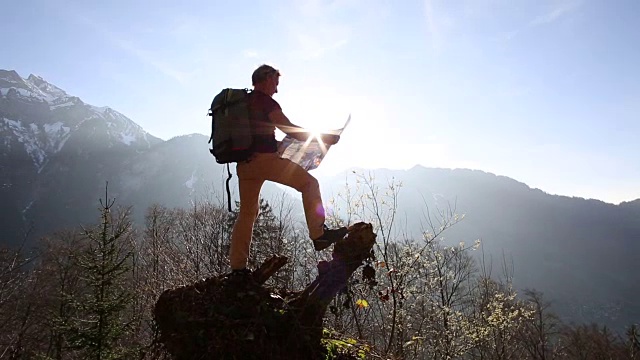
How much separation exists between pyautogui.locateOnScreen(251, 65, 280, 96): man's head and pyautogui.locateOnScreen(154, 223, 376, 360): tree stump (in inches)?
49.5

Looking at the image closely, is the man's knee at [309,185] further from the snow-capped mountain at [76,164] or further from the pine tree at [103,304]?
the snow-capped mountain at [76,164]

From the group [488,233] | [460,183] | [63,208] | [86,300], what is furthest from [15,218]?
[460,183]

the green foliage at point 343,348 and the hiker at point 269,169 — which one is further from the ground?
the hiker at point 269,169

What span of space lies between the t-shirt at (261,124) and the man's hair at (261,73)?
0.14 metres

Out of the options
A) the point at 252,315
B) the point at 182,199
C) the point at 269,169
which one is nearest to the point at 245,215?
the point at 269,169

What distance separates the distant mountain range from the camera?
91.2m

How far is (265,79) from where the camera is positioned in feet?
9.49

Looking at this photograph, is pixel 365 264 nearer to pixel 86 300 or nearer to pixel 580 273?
pixel 86 300

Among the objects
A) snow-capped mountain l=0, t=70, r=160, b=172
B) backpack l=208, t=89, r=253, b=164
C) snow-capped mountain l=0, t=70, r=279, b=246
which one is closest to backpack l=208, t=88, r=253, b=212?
backpack l=208, t=89, r=253, b=164

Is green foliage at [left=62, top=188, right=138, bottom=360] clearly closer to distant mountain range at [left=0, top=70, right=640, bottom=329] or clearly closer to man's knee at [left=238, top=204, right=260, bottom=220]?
man's knee at [left=238, top=204, right=260, bottom=220]

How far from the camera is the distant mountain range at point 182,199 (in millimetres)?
91250

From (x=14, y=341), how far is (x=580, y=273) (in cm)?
14606

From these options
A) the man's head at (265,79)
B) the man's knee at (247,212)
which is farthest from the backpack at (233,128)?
the man's knee at (247,212)

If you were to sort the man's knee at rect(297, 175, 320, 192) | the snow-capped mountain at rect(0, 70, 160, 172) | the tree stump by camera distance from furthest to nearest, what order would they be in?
the snow-capped mountain at rect(0, 70, 160, 172) → the man's knee at rect(297, 175, 320, 192) → the tree stump
